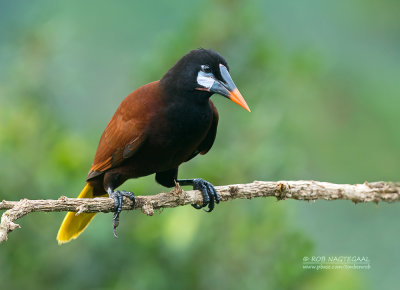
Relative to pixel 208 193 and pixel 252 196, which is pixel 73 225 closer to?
pixel 208 193

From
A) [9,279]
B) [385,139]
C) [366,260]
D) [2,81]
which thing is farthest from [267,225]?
[385,139]

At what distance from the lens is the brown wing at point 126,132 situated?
11.8 ft

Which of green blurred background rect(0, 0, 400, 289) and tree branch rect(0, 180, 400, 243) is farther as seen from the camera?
green blurred background rect(0, 0, 400, 289)

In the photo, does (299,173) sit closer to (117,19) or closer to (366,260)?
(366,260)

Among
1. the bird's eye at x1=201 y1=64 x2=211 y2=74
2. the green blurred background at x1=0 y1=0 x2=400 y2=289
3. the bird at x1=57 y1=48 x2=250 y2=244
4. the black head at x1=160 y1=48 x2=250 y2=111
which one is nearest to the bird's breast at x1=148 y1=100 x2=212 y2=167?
the bird at x1=57 y1=48 x2=250 y2=244

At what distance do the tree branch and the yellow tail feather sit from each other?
62 cm

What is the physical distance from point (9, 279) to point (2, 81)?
1.54 m

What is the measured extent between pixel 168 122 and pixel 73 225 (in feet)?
2.98

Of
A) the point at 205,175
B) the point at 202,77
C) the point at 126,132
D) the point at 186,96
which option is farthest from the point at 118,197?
the point at 205,175

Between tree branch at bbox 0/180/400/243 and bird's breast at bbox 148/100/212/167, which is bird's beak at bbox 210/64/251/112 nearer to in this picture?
bird's breast at bbox 148/100/212/167

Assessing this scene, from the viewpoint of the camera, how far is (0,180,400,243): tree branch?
2775mm

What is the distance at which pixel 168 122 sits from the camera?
11.7 feet

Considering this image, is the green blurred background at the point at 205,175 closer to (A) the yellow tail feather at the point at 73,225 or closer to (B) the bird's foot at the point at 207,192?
(A) the yellow tail feather at the point at 73,225

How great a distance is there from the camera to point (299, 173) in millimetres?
4668
